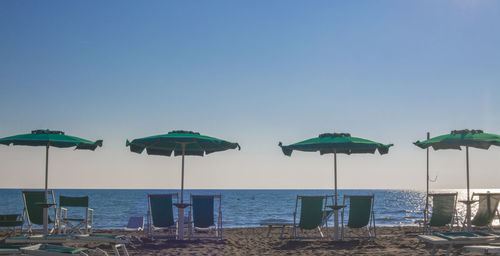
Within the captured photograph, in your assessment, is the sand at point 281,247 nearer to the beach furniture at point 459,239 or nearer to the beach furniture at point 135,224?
the beach furniture at point 459,239

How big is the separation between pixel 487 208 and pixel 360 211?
237 centimetres

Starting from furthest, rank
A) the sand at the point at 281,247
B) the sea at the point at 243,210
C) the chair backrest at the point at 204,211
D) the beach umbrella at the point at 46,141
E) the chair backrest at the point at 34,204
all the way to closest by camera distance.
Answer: the sea at the point at 243,210, the chair backrest at the point at 34,204, the chair backrest at the point at 204,211, the beach umbrella at the point at 46,141, the sand at the point at 281,247

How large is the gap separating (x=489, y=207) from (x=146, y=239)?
6.02 meters

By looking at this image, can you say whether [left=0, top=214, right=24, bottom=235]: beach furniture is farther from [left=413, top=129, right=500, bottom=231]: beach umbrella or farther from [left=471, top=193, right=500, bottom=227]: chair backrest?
[left=471, top=193, right=500, bottom=227]: chair backrest

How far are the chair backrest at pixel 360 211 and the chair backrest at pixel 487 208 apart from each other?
1.99 metres

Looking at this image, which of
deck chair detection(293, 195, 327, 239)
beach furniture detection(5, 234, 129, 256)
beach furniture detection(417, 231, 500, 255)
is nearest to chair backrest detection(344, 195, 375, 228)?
deck chair detection(293, 195, 327, 239)

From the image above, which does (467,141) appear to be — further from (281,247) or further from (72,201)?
(72,201)

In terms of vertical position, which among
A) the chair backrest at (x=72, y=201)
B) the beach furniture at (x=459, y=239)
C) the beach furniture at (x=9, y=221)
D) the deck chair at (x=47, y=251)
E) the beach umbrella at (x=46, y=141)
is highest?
the beach umbrella at (x=46, y=141)

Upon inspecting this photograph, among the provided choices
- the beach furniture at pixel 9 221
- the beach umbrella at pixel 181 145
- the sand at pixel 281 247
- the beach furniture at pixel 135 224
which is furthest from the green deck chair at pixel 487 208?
the beach furniture at pixel 9 221

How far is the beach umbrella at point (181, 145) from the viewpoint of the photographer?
8039 millimetres

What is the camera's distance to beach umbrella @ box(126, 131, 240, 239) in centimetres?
804

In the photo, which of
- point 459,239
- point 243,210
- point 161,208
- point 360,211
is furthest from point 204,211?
point 243,210

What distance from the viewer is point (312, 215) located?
848 cm

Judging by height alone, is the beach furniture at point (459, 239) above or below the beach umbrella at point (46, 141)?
below
